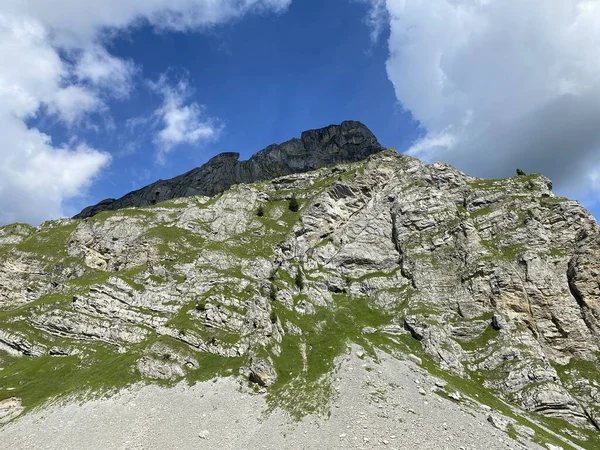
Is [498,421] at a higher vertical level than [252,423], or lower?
higher

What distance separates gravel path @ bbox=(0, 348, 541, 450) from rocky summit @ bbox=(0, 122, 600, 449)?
1.84 feet

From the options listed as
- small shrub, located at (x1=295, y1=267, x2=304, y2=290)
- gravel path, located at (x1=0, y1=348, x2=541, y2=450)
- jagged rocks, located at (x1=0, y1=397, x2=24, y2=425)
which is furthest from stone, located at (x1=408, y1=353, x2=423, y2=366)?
jagged rocks, located at (x1=0, y1=397, x2=24, y2=425)

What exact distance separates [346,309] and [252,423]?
41.4 metres

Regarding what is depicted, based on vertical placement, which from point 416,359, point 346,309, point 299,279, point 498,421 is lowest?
point 498,421

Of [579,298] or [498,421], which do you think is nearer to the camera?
[498,421]

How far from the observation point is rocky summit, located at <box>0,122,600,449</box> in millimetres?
56719

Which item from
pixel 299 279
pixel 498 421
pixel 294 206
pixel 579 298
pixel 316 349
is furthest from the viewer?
pixel 294 206

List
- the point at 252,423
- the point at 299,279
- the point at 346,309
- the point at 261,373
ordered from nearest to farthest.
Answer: the point at 252,423 < the point at 261,373 < the point at 346,309 < the point at 299,279

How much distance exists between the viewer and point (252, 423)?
49.2 m

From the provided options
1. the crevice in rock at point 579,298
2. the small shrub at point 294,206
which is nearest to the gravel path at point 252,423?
the crevice in rock at point 579,298

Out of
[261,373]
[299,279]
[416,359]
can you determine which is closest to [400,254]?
[299,279]

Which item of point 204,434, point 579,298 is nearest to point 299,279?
point 204,434

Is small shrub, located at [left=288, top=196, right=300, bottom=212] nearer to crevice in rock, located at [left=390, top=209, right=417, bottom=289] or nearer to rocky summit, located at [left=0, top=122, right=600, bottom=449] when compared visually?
rocky summit, located at [left=0, top=122, right=600, bottom=449]

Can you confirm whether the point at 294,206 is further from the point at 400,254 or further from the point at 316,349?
the point at 316,349
